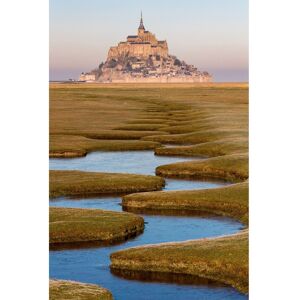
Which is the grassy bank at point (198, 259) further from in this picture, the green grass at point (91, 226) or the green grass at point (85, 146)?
the green grass at point (85, 146)

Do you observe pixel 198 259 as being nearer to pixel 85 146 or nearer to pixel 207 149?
pixel 207 149

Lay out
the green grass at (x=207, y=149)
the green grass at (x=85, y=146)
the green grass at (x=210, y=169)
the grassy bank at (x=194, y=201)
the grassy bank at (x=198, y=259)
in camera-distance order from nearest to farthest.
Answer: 1. the grassy bank at (x=198, y=259)
2. the grassy bank at (x=194, y=201)
3. the green grass at (x=210, y=169)
4. the green grass at (x=207, y=149)
5. the green grass at (x=85, y=146)

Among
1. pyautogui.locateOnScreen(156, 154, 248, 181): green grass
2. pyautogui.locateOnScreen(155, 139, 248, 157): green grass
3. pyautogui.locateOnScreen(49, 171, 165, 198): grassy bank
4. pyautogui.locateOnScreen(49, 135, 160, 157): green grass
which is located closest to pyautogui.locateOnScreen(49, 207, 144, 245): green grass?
pyautogui.locateOnScreen(49, 171, 165, 198): grassy bank

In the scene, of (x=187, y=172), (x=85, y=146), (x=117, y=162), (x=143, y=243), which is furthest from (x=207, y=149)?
(x=143, y=243)

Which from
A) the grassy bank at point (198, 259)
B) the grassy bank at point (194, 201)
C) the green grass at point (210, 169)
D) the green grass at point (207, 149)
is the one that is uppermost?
the green grass at point (207, 149)

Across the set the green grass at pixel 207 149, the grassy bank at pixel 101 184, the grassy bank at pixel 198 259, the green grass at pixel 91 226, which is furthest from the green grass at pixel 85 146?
the grassy bank at pixel 198 259
